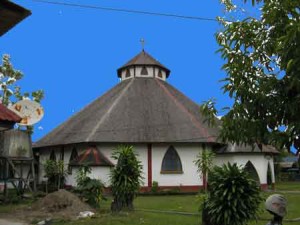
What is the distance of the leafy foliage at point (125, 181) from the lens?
1916 centimetres

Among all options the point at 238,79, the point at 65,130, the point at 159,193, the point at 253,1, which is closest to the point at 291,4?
the point at 253,1

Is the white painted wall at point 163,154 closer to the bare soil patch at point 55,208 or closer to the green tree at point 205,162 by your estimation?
the green tree at point 205,162

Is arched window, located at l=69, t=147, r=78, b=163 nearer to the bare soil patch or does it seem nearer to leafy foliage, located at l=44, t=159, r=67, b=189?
leafy foliage, located at l=44, t=159, r=67, b=189

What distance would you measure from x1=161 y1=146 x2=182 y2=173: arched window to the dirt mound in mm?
17741

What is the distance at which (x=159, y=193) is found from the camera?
114 ft

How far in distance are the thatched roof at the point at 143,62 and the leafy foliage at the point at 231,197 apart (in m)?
32.5

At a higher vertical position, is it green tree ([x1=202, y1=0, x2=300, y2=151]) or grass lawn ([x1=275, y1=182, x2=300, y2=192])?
green tree ([x1=202, y1=0, x2=300, y2=151])

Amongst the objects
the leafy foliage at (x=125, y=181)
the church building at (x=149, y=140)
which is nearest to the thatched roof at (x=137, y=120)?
the church building at (x=149, y=140)

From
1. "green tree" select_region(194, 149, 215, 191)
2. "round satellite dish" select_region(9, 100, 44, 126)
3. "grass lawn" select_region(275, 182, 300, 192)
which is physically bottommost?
"grass lawn" select_region(275, 182, 300, 192)

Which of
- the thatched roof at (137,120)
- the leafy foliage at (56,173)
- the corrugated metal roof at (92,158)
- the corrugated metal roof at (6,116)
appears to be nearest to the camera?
the corrugated metal roof at (6,116)

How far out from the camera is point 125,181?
19.3m

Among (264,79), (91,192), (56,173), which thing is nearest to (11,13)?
(264,79)

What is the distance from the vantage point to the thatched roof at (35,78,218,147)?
36.1 m

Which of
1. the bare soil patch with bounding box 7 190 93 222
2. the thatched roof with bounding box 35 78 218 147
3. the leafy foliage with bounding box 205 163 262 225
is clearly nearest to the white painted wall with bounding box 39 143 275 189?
the thatched roof with bounding box 35 78 218 147
